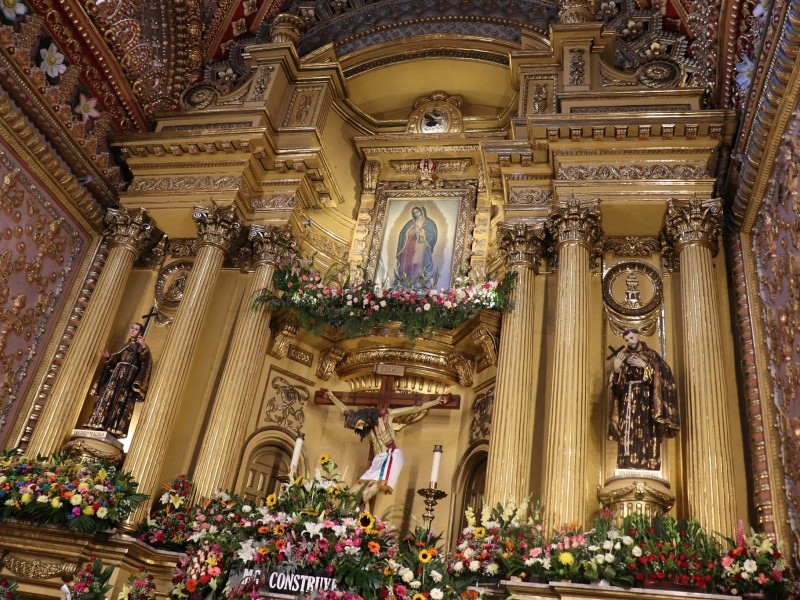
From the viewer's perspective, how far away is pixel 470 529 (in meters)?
7.40

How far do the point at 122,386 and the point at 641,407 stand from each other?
6218 millimetres

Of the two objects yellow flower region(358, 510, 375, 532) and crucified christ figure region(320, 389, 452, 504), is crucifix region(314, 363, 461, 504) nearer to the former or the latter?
crucified christ figure region(320, 389, 452, 504)

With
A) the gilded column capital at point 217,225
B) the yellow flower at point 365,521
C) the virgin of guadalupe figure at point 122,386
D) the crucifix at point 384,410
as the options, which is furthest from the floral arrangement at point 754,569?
the gilded column capital at point 217,225

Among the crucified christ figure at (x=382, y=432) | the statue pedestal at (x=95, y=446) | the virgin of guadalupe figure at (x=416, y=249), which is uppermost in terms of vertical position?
the virgin of guadalupe figure at (x=416, y=249)

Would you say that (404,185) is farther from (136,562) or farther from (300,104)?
(136,562)

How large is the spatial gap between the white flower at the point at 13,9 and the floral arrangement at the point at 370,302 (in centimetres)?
456

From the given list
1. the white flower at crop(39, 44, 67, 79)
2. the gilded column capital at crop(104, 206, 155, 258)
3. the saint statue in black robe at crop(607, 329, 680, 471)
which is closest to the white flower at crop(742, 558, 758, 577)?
the saint statue in black robe at crop(607, 329, 680, 471)

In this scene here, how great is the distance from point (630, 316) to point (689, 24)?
4.54 metres

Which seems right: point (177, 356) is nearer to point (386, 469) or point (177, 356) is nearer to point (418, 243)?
point (386, 469)

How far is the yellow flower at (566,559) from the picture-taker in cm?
663

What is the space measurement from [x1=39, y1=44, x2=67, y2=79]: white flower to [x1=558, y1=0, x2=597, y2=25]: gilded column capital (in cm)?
716

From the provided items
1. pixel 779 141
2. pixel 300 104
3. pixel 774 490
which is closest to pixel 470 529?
pixel 774 490

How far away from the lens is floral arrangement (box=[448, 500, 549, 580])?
6961 millimetres

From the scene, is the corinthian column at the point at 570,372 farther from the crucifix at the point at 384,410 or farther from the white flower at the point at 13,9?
the white flower at the point at 13,9
